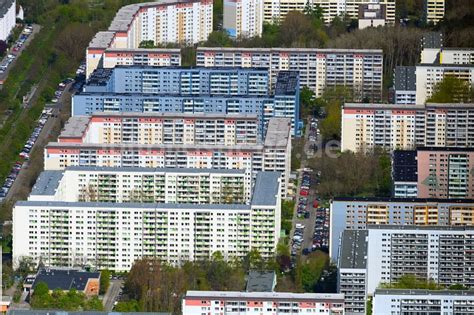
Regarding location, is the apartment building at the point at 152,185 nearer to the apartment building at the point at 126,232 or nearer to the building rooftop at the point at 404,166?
the apartment building at the point at 126,232

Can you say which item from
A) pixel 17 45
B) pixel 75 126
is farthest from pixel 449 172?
pixel 17 45

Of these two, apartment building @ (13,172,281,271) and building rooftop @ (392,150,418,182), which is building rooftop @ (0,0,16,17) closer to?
building rooftop @ (392,150,418,182)

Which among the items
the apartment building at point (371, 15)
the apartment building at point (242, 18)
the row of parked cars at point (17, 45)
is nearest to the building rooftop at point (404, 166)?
the apartment building at point (371, 15)

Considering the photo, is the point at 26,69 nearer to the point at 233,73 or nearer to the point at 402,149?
the point at 233,73

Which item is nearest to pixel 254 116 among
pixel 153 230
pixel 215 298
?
pixel 153 230

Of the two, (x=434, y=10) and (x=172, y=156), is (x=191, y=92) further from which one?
(x=434, y=10)
